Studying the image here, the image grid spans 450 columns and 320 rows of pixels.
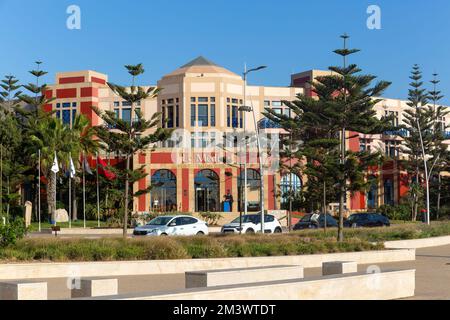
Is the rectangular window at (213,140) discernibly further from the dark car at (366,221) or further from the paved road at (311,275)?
the paved road at (311,275)

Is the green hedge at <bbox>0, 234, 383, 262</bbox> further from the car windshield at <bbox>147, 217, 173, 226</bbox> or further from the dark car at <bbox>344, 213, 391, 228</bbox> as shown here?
the dark car at <bbox>344, 213, 391, 228</bbox>

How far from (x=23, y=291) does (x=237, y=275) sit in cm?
370

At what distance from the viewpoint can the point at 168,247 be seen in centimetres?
1931

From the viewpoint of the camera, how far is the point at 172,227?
30.2 meters

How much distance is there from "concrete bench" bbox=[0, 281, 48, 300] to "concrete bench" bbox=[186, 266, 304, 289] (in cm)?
245

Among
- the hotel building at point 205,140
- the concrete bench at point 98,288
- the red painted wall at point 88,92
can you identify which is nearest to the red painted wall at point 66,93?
the hotel building at point 205,140

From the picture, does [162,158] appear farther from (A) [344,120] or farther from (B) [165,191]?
(A) [344,120]

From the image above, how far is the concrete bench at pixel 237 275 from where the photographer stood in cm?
1108

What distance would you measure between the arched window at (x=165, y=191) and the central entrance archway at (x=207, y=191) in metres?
1.96

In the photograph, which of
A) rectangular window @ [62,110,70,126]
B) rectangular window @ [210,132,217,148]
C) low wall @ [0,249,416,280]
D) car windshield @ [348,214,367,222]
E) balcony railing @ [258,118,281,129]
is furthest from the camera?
rectangular window @ [62,110,70,126]

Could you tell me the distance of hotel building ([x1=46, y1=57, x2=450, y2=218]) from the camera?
2435 inches

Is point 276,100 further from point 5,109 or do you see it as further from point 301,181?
point 5,109

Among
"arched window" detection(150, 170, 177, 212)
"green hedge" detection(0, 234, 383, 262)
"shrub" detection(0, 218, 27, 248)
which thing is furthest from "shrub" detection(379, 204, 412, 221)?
"shrub" detection(0, 218, 27, 248)

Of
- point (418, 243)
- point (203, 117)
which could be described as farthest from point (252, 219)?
point (203, 117)
